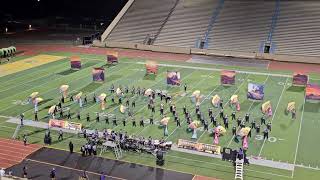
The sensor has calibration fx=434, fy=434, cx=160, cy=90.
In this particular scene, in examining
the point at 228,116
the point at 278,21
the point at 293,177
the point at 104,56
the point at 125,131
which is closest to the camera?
the point at 293,177

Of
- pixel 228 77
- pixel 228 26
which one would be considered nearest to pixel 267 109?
pixel 228 77

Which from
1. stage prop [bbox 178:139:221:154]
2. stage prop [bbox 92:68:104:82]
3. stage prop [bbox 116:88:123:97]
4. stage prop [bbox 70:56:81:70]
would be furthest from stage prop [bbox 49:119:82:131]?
stage prop [bbox 70:56:81:70]

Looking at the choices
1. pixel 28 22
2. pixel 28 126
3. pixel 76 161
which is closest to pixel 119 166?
pixel 76 161

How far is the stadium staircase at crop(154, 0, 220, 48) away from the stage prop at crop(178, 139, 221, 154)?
1319 inches

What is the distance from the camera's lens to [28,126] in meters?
30.4

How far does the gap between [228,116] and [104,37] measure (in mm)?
35252

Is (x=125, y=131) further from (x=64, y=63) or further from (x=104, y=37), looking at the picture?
(x=104, y=37)

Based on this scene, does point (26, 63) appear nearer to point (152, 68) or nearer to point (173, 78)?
point (152, 68)

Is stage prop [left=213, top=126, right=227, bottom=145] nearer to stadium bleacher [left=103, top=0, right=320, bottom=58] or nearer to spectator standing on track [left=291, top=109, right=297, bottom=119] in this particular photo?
spectator standing on track [left=291, top=109, right=297, bottom=119]

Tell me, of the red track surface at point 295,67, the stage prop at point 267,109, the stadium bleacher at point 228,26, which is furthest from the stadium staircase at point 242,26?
the stage prop at point 267,109

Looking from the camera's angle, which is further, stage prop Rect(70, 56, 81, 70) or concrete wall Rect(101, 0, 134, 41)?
concrete wall Rect(101, 0, 134, 41)

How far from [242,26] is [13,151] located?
41.6m

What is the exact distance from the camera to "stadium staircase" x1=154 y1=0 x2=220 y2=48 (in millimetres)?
60312

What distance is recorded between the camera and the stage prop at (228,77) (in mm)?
40000
